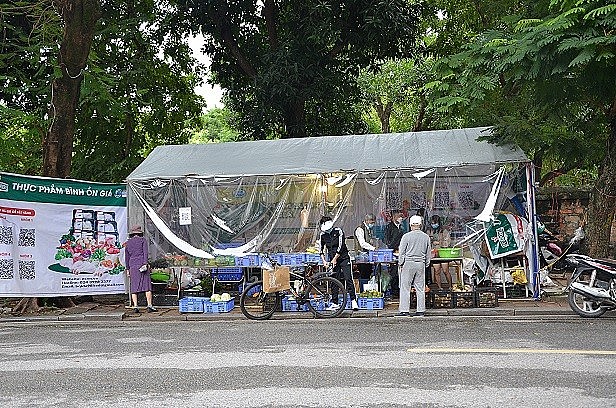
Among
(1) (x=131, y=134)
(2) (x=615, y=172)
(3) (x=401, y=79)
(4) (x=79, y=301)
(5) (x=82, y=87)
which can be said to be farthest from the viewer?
(3) (x=401, y=79)

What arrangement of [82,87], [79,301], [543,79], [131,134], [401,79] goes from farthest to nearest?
1. [401,79]
2. [131,134]
3. [82,87]
4. [79,301]
5. [543,79]

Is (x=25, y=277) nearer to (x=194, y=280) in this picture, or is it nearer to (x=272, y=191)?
(x=194, y=280)

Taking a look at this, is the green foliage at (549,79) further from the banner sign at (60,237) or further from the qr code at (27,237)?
the qr code at (27,237)

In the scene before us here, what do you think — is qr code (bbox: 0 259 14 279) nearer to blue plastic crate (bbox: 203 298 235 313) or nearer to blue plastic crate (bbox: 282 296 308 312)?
blue plastic crate (bbox: 203 298 235 313)

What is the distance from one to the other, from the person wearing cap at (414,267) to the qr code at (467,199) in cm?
218

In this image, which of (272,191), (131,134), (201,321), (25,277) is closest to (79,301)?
(25,277)

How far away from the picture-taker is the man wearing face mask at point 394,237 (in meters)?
14.4

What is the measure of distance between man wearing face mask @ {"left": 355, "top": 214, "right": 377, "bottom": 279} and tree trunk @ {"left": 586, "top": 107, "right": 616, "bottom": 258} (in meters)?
4.32

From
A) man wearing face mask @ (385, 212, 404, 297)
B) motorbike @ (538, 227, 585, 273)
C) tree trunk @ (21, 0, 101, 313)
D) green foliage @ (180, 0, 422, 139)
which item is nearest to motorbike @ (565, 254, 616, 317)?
man wearing face mask @ (385, 212, 404, 297)

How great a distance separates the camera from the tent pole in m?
13.3

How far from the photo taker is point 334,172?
13992 mm

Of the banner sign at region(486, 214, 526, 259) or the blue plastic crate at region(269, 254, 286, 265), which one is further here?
the blue plastic crate at region(269, 254, 286, 265)

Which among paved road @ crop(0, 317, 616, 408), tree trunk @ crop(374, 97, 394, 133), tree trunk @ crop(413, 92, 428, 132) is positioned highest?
tree trunk @ crop(374, 97, 394, 133)

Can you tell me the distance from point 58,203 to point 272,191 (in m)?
4.42
